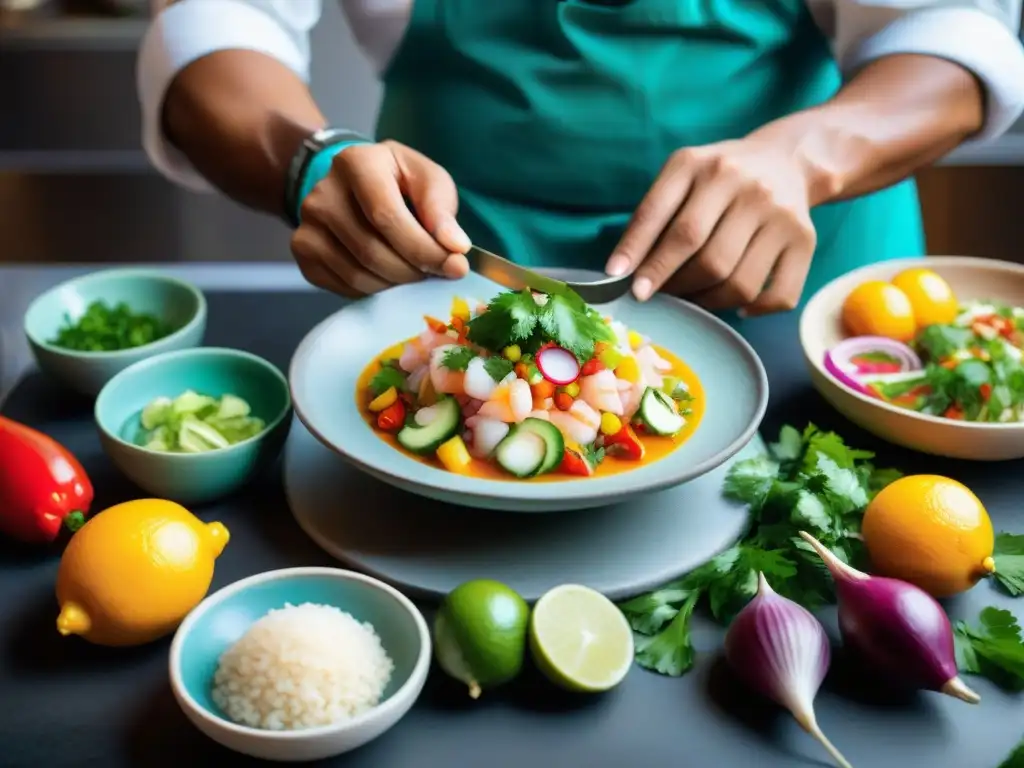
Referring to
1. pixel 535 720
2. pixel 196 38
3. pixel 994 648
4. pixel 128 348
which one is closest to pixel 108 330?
pixel 128 348

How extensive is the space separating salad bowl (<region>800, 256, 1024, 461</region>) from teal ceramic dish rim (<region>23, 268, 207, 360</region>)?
861mm

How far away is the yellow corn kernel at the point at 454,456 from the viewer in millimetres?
1170

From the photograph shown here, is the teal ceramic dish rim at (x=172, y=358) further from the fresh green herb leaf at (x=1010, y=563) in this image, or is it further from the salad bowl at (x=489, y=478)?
the fresh green herb leaf at (x=1010, y=563)

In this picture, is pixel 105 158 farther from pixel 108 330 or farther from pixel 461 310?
pixel 461 310

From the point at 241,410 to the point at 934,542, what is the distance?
81 cm

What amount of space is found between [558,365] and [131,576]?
0.51m

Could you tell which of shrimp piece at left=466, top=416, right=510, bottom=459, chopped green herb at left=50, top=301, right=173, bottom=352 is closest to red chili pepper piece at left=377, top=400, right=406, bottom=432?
shrimp piece at left=466, top=416, right=510, bottom=459

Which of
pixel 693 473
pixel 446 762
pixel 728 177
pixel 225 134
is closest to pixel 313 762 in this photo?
pixel 446 762

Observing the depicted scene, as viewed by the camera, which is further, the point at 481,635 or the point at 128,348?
the point at 128,348

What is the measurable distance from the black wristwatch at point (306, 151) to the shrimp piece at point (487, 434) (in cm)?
58

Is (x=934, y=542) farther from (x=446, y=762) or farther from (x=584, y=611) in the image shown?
(x=446, y=762)

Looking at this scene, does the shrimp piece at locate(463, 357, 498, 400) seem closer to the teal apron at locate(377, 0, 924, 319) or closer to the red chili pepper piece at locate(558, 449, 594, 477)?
the red chili pepper piece at locate(558, 449, 594, 477)

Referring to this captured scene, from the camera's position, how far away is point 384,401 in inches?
50.0

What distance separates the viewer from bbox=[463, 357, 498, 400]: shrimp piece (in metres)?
1.21
